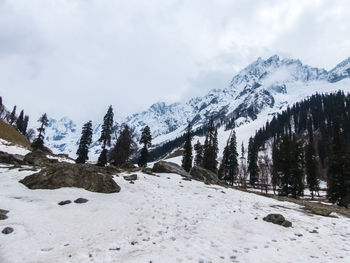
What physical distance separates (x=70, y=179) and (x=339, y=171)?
38087 mm

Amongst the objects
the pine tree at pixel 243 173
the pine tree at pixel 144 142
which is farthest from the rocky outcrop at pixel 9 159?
the pine tree at pixel 243 173

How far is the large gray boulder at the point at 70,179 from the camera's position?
1731 cm

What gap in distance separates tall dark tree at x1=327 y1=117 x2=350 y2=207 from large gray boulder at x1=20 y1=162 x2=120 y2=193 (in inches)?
1318

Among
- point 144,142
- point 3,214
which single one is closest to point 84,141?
point 144,142

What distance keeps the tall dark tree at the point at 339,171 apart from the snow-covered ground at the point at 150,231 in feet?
77.9

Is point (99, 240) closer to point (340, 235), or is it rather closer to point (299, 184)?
point (340, 235)

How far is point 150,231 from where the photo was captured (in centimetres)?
1219

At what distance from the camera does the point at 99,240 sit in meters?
10.6

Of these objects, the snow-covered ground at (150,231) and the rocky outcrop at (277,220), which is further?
the rocky outcrop at (277,220)

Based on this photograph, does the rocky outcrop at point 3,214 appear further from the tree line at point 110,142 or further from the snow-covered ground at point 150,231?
the tree line at point 110,142

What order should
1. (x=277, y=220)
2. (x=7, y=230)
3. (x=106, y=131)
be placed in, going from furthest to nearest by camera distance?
(x=106, y=131) < (x=277, y=220) < (x=7, y=230)

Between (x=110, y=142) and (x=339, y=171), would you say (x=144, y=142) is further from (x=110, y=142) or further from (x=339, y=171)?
(x=339, y=171)

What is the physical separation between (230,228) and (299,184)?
122 feet

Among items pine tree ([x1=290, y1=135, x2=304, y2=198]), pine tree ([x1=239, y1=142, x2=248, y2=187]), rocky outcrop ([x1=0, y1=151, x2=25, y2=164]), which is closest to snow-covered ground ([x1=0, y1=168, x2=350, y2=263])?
rocky outcrop ([x1=0, y1=151, x2=25, y2=164])
